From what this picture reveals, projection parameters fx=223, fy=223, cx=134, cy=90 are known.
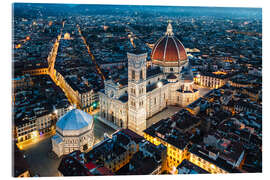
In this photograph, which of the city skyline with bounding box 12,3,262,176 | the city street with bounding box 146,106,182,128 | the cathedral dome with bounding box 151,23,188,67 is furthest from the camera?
the cathedral dome with bounding box 151,23,188,67

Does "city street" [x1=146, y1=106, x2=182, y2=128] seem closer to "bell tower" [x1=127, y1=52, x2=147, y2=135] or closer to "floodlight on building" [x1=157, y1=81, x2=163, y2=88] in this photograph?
"bell tower" [x1=127, y1=52, x2=147, y2=135]

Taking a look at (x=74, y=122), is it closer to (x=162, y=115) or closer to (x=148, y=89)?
(x=148, y=89)

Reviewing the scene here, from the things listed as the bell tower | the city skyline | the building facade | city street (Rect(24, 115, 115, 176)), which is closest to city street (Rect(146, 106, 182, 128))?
the city skyline

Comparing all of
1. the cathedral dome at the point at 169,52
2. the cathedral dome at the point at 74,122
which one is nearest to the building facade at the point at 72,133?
the cathedral dome at the point at 74,122

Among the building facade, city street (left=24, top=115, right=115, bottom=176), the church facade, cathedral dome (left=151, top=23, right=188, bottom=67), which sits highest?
cathedral dome (left=151, top=23, right=188, bottom=67)

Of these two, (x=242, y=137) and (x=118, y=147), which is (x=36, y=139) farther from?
(x=242, y=137)

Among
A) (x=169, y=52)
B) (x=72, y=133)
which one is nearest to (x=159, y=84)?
(x=169, y=52)
